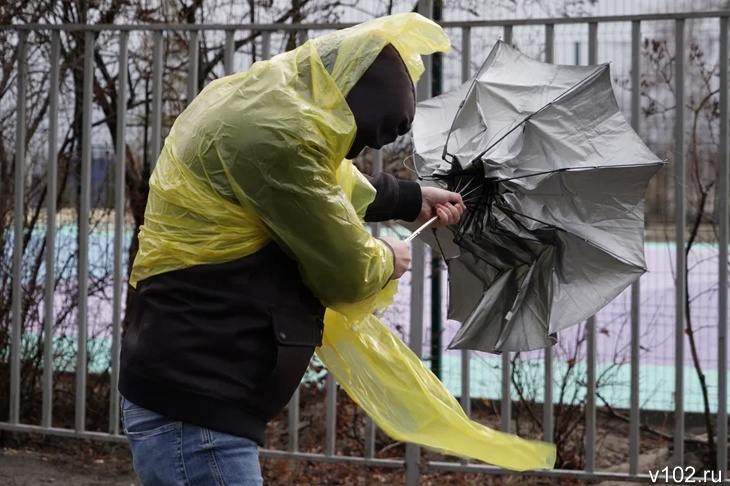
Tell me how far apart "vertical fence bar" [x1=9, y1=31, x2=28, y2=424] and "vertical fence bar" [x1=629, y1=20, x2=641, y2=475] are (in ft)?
9.67

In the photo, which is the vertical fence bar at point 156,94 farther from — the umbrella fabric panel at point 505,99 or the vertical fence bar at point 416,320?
the umbrella fabric panel at point 505,99

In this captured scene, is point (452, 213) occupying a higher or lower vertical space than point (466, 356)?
higher

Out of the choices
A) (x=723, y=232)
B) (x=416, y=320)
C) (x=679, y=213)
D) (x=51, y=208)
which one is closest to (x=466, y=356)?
(x=416, y=320)

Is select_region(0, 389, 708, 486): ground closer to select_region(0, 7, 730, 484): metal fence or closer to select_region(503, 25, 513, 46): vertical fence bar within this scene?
select_region(0, 7, 730, 484): metal fence

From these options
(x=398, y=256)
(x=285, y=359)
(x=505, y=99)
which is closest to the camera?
(x=285, y=359)

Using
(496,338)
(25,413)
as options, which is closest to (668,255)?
(496,338)

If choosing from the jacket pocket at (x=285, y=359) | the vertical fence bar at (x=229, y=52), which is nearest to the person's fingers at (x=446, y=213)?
the jacket pocket at (x=285, y=359)

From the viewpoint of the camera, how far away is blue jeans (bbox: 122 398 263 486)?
217 cm

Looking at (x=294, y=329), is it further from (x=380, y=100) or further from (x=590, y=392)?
(x=590, y=392)

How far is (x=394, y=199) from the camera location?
2.72 meters

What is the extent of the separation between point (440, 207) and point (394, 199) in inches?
5.3

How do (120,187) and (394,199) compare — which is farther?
(120,187)

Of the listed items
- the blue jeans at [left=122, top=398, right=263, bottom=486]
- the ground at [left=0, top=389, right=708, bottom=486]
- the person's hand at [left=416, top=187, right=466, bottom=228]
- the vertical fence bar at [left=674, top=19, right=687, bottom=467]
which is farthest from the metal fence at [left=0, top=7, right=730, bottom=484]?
the blue jeans at [left=122, top=398, right=263, bottom=486]

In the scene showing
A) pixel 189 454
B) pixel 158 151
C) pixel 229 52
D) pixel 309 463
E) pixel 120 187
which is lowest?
pixel 309 463
